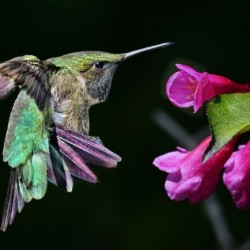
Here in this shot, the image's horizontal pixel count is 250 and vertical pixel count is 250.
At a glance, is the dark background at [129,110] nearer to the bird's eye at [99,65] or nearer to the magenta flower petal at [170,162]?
the bird's eye at [99,65]

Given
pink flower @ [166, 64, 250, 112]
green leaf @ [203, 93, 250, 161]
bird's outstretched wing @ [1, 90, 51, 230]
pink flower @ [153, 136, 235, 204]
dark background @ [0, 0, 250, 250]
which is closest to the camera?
green leaf @ [203, 93, 250, 161]

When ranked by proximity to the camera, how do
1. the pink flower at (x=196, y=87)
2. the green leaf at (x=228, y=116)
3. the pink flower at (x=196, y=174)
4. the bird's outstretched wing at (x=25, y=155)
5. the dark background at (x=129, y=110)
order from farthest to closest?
the dark background at (x=129, y=110) < the bird's outstretched wing at (x=25, y=155) < the pink flower at (x=196, y=174) < the pink flower at (x=196, y=87) < the green leaf at (x=228, y=116)

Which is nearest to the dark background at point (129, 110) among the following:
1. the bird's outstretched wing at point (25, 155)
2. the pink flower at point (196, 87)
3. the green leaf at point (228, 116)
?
the bird's outstretched wing at point (25, 155)

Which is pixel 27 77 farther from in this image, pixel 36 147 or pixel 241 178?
pixel 241 178

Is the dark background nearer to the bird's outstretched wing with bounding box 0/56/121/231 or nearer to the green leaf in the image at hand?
the bird's outstretched wing with bounding box 0/56/121/231

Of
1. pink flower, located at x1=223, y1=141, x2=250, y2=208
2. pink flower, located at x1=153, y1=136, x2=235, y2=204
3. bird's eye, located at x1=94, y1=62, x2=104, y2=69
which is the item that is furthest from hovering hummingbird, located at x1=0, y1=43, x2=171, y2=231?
pink flower, located at x1=223, y1=141, x2=250, y2=208
